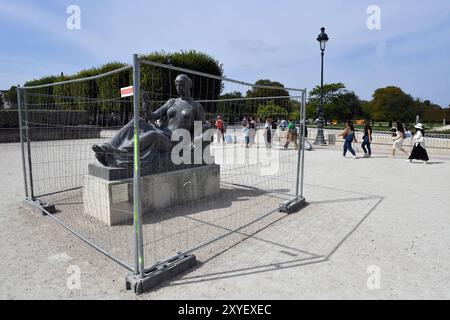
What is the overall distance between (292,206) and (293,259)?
1.87 m

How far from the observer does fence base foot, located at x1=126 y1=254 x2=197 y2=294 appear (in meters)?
2.81

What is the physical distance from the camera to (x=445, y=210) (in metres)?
5.45

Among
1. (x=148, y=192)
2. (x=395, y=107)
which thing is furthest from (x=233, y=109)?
(x=395, y=107)

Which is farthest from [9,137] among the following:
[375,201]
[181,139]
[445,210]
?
[445,210]

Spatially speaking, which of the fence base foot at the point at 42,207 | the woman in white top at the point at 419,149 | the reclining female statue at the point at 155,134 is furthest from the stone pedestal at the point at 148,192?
the woman in white top at the point at 419,149

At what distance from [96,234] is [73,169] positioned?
597cm

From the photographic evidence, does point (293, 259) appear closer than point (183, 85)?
Yes

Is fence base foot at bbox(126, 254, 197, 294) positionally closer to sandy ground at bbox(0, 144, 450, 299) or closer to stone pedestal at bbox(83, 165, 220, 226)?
sandy ground at bbox(0, 144, 450, 299)

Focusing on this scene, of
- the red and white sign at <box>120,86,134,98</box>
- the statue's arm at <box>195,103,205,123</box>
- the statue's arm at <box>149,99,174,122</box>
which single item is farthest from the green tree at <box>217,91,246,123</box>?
the red and white sign at <box>120,86,134,98</box>

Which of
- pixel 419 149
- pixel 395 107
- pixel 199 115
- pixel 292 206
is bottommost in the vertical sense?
pixel 292 206

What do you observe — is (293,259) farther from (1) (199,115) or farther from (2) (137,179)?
(1) (199,115)

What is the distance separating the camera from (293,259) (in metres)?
3.48

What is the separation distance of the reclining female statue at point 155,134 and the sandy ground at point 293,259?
1320 mm
